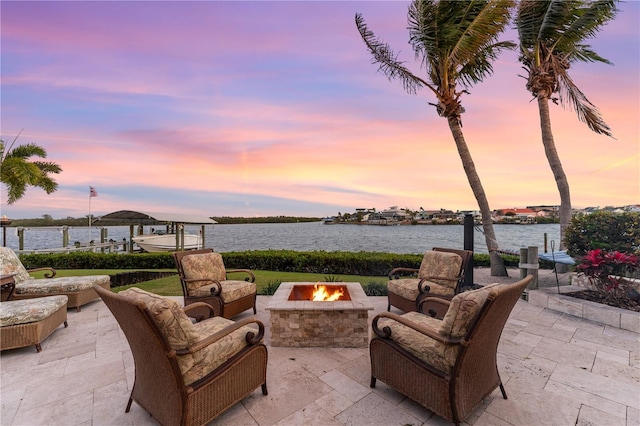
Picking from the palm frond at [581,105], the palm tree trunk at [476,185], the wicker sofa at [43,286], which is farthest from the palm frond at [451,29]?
the wicker sofa at [43,286]

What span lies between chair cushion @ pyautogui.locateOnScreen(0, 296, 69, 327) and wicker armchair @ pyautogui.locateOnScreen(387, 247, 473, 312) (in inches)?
184

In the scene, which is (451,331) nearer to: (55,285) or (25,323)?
(25,323)

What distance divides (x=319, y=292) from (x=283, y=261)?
16.5ft

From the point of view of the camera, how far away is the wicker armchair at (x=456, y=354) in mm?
1823

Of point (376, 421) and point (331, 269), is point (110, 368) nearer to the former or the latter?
point (376, 421)

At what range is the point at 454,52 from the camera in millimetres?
6555

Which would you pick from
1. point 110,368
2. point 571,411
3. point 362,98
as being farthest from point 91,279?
point 362,98

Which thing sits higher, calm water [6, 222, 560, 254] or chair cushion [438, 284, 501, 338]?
chair cushion [438, 284, 501, 338]

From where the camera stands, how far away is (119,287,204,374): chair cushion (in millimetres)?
1703

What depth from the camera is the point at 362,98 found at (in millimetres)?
8984

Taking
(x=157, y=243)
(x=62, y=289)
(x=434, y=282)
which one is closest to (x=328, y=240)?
(x=157, y=243)

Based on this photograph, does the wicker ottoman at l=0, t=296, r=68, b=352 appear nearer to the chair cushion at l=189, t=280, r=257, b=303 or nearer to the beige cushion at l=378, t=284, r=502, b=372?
the chair cushion at l=189, t=280, r=257, b=303

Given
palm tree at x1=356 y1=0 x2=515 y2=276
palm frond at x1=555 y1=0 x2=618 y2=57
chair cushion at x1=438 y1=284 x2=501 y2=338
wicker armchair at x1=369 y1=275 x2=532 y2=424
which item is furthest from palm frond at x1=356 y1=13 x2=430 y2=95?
chair cushion at x1=438 y1=284 x2=501 y2=338

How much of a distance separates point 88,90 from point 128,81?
47.1 inches
